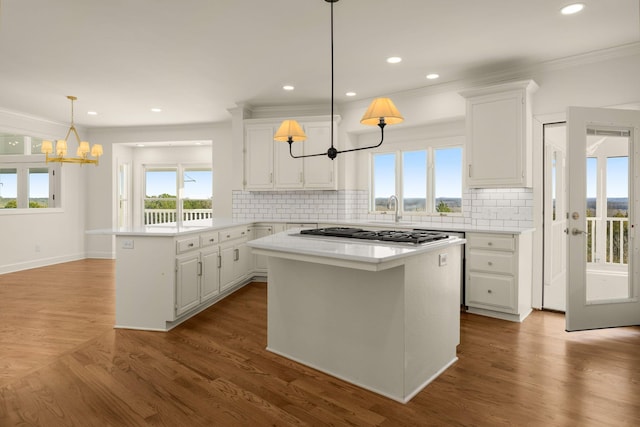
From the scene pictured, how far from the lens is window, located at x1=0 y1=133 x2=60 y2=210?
6.85 metres

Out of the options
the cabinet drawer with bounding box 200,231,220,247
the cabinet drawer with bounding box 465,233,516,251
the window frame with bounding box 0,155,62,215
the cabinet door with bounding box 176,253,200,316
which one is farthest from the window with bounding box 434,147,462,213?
the window frame with bounding box 0,155,62,215

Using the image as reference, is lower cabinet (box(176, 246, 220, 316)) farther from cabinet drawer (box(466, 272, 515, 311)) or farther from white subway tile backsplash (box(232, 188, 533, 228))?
cabinet drawer (box(466, 272, 515, 311))

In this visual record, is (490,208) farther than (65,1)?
Yes

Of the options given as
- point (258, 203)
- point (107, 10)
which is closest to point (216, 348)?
point (107, 10)

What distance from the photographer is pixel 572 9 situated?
313cm

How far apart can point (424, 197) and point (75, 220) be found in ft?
21.5

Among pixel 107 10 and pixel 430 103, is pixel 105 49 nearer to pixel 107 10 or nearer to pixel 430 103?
pixel 107 10

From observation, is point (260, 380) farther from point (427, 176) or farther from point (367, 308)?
point (427, 176)

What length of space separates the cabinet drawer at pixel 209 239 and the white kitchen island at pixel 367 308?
1.42m

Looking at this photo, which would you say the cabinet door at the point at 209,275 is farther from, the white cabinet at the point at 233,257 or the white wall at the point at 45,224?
the white wall at the point at 45,224

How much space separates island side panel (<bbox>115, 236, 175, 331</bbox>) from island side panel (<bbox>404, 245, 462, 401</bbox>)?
2288 millimetres

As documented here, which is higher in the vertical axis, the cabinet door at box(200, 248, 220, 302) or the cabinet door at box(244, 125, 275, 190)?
the cabinet door at box(244, 125, 275, 190)

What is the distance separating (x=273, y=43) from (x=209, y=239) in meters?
2.14

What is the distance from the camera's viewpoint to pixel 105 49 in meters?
3.92
